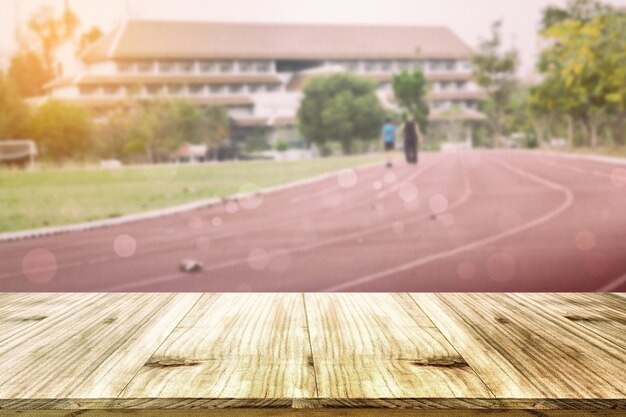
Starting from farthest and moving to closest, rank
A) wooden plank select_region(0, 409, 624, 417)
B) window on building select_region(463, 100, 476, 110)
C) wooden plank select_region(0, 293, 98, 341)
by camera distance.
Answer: window on building select_region(463, 100, 476, 110)
wooden plank select_region(0, 293, 98, 341)
wooden plank select_region(0, 409, 624, 417)

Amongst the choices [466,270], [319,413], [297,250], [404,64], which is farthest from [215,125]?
[319,413]

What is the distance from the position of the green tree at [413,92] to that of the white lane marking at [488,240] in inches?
29.5

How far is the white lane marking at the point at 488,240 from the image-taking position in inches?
130

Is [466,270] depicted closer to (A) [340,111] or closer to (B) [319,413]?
(A) [340,111]

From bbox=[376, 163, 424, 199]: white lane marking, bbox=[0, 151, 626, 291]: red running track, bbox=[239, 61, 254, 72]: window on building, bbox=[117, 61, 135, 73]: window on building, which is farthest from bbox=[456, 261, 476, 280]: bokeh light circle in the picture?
bbox=[376, 163, 424, 199]: white lane marking

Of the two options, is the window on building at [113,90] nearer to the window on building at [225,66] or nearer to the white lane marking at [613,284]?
the window on building at [225,66]

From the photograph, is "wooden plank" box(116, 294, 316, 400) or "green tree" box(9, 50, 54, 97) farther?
"green tree" box(9, 50, 54, 97)

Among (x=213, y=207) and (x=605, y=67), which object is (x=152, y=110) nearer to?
(x=213, y=207)

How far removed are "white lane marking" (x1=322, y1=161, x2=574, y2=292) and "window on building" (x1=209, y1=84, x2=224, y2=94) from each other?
133 cm

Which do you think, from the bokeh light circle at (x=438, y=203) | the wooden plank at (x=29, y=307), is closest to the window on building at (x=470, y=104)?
the bokeh light circle at (x=438, y=203)

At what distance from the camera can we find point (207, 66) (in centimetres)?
401

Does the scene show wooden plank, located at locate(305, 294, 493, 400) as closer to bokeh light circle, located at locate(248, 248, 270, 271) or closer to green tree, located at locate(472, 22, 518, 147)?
bokeh light circle, located at locate(248, 248, 270, 271)

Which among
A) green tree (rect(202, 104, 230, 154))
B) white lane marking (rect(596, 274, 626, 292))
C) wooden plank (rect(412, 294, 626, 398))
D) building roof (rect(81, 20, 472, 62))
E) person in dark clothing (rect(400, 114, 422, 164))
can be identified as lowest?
white lane marking (rect(596, 274, 626, 292))

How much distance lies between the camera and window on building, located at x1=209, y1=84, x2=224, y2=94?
3.97 meters
